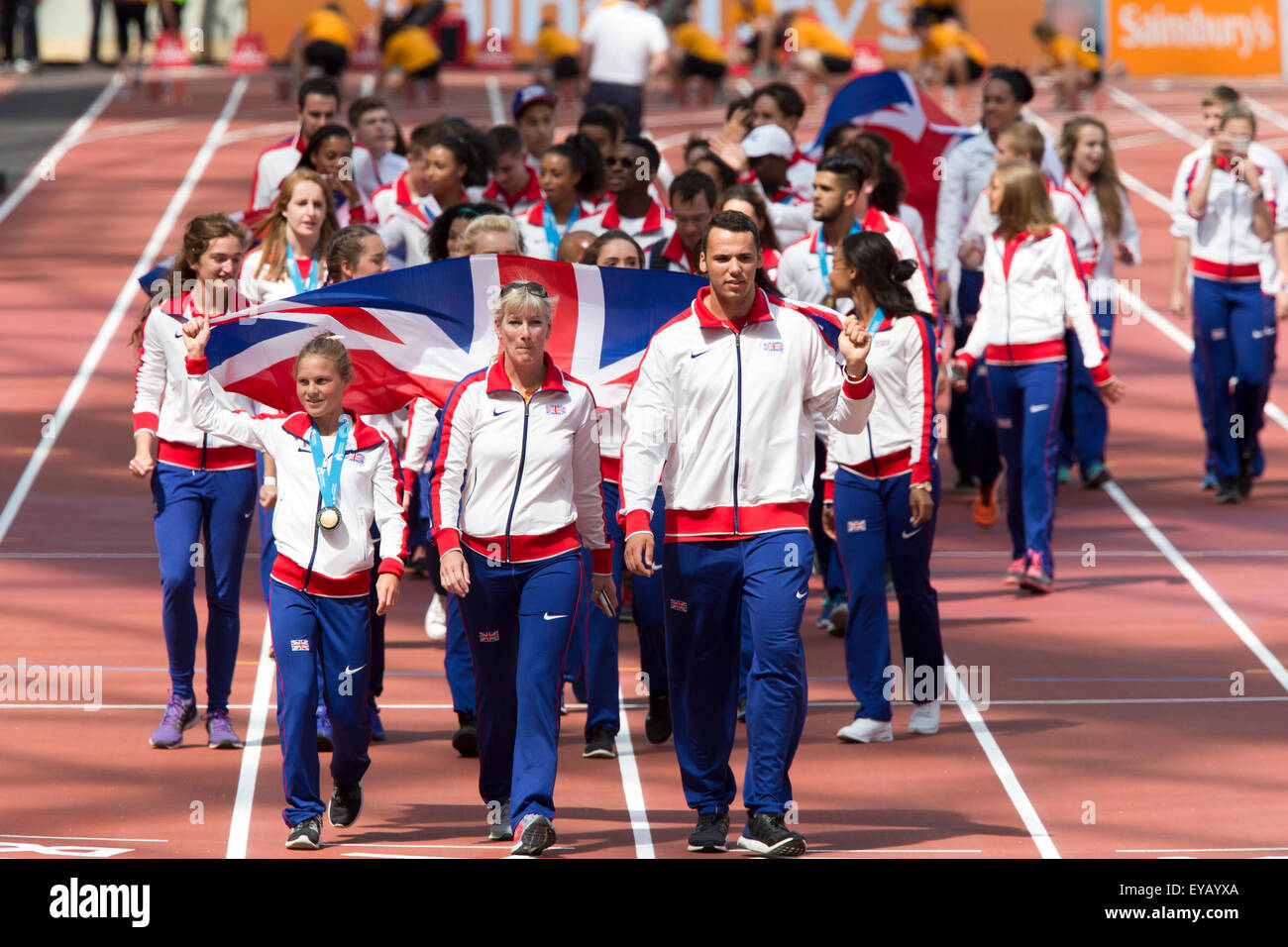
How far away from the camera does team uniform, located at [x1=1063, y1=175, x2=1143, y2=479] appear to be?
13461mm

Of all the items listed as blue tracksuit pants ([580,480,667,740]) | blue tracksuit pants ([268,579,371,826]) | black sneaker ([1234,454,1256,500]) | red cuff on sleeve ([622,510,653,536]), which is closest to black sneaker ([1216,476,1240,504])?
black sneaker ([1234,454,1256,500])

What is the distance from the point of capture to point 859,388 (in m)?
7.52

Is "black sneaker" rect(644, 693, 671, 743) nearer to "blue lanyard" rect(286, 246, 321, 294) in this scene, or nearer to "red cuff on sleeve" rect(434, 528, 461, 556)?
"red cuff on sleeve" rect(434, 528, 461, 556)

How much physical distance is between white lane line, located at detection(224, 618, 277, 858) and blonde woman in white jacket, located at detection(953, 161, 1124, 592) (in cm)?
390

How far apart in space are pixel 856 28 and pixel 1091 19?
149 inches

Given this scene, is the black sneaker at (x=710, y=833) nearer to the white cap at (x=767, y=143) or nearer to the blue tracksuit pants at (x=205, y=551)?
the blue tracksuit pants at (x=205, y=551)

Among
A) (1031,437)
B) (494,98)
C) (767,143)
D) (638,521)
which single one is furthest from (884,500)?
(494,98)

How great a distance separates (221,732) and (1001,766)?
330 cm

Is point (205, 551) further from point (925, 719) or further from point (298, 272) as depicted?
point (925, 719)

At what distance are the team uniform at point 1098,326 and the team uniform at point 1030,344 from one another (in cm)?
198

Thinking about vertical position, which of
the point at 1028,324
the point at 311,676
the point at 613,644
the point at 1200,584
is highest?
the point at 1028,324

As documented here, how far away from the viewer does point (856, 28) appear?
105 ft

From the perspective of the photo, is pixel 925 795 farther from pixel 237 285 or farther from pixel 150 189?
pixel 150 189
